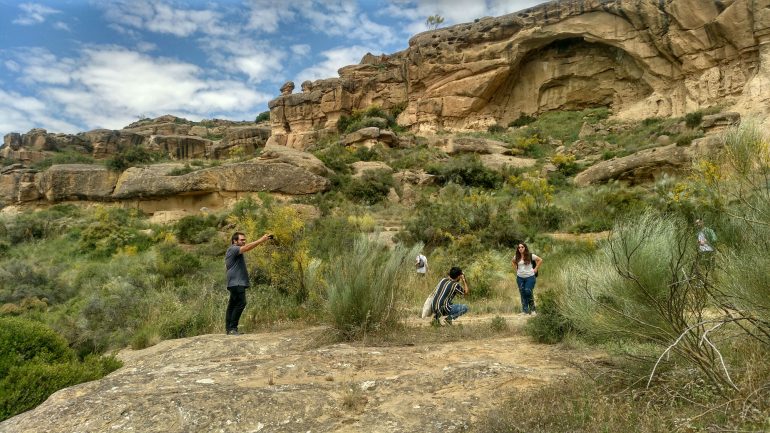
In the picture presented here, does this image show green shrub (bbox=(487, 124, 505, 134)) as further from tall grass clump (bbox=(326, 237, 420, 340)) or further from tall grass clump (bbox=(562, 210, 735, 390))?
tall grass clump (bbox=(562, 210, 735, 390))

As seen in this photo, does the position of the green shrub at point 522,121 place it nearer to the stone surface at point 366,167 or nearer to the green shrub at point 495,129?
the green shrub at point 495,129

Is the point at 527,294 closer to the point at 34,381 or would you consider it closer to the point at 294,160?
the point at 34,381

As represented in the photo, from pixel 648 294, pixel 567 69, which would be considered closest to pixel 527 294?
pixel 648 294

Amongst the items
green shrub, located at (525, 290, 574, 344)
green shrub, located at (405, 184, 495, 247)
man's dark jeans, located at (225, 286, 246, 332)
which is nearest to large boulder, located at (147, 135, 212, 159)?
green shrub, located at (405, 184, 495, 247)

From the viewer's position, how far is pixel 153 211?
65.1 feet

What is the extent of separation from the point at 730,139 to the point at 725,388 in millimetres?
3637

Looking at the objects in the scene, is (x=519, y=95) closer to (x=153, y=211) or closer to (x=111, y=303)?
(x=153, y=211)

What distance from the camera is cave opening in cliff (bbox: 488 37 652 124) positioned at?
30.4m

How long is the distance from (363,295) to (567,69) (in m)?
31.0

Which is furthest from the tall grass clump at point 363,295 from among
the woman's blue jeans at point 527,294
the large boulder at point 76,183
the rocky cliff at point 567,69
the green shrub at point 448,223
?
the rocky cliff at point 567,69

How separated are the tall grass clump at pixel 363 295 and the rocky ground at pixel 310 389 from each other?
1.07 feet

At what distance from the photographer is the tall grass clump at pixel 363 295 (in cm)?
530

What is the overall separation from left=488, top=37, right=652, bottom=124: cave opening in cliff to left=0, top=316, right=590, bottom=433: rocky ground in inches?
1187

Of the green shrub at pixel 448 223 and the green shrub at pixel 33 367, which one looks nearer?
the green shrub at pixel 33 367
